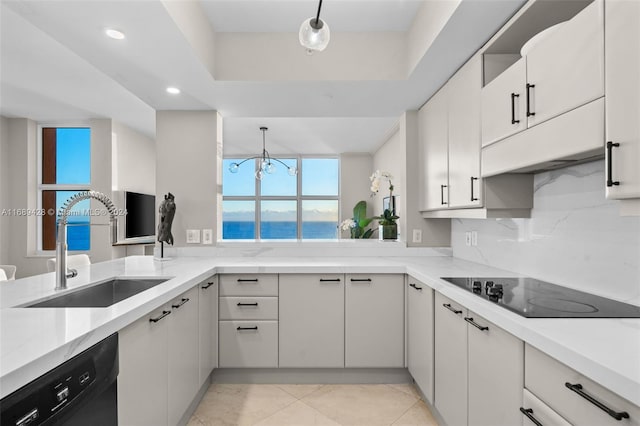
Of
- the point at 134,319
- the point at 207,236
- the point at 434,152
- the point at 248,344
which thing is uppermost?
the point at 434,152

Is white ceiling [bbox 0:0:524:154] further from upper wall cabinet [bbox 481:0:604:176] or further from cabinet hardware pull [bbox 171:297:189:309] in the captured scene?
cabinet hardware pull [bbox 171:297:189:309]

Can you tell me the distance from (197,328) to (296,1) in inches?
82.0

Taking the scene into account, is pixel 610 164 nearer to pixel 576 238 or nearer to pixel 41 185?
pixel 576 238

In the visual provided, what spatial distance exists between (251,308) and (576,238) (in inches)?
77.3

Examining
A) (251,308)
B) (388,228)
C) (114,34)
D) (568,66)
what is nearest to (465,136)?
(568,66)

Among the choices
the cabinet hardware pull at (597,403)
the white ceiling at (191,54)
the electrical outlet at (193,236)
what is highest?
the white ceiling at (191,54)

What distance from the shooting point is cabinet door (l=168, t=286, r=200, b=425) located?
1.70 meters

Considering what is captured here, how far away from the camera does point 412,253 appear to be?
2967 millimetres

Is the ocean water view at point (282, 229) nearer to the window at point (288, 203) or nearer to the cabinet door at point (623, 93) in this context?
the window at point (288, 203)

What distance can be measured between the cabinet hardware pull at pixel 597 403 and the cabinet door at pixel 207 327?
188 centimetres

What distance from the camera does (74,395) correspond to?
95cm

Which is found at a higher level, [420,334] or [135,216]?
[135,216]

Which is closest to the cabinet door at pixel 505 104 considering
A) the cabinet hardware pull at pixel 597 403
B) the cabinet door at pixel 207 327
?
the cabinet hardware pull at pixel 597 403

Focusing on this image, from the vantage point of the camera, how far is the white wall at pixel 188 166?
118 inches
